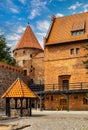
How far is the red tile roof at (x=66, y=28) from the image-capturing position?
1428 inches

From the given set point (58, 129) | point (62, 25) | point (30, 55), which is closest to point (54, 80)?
point (62, 25)

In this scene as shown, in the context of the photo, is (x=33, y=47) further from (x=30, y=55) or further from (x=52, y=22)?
(x=52, y=22)

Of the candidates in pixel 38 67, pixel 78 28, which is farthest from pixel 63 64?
pixel 38 67

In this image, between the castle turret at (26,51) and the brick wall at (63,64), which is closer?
the brick wall at (63,64)

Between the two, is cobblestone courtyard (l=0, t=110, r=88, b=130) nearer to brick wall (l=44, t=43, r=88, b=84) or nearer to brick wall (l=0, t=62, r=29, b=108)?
brick wall (l=0, t=62, r=29, b=108)

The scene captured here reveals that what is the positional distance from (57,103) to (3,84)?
23.2 ft

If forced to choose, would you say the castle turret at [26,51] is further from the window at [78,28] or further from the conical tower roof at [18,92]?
the conical tower roof at [18,92]

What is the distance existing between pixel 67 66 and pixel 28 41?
15.9 metres

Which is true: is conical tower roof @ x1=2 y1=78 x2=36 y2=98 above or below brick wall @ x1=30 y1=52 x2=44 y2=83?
below

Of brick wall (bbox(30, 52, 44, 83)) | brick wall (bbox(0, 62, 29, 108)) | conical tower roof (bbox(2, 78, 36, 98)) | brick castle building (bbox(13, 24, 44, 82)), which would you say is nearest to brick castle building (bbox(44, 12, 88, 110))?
brick wall (bbox(0, 62, 29, 108))

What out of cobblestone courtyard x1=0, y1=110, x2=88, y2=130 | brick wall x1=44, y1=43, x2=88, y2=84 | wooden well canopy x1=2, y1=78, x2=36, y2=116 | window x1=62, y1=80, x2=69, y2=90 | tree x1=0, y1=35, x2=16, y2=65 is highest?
tree x1=0, y1=35, x2=16, y2=65

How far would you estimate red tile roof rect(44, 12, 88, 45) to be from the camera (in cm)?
3628

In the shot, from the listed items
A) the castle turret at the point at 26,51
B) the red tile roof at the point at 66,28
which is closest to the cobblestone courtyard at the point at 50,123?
the red tile roof at the point at 66,28

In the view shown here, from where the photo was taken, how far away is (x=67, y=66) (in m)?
36.1
